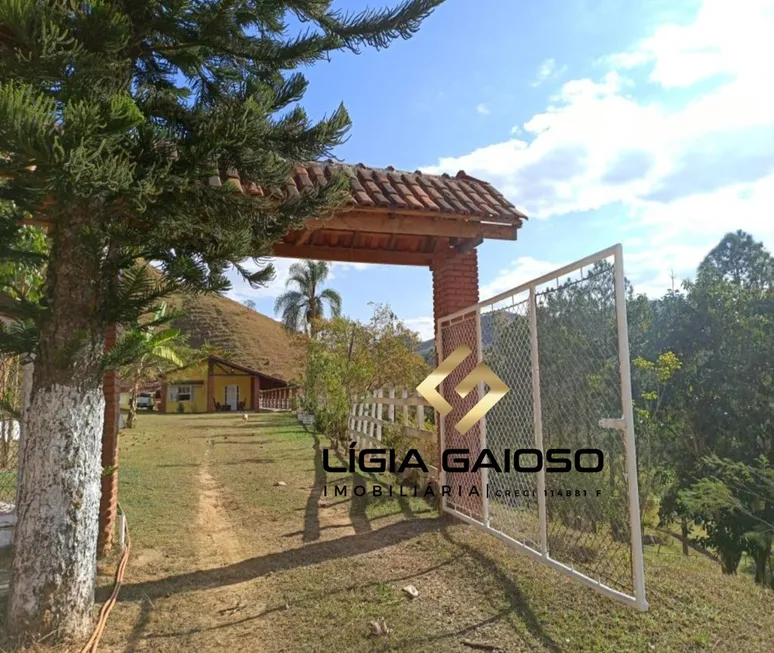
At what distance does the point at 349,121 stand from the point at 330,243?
2.90 meters

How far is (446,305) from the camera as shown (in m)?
6.55

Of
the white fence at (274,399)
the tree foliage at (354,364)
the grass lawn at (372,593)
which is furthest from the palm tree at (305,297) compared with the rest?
the grass lawn at (372,593)

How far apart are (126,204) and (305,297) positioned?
32.1 metres

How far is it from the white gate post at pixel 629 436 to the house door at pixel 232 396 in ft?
130

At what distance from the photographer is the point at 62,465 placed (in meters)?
3.37

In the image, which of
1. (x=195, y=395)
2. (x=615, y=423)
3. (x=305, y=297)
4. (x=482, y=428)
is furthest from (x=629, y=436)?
(x=195, y=395)

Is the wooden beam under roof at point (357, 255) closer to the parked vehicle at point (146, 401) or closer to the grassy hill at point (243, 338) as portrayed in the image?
the parked vehicle at point (146, 401)

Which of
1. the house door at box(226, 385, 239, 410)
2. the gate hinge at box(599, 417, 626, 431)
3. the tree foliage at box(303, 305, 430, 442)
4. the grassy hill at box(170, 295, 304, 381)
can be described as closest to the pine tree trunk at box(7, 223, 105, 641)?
the gate hinge at box(599, 417, 626, 431)

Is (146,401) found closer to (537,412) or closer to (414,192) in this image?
(414,192)

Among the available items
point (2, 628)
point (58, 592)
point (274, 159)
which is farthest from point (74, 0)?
point (2, 628)

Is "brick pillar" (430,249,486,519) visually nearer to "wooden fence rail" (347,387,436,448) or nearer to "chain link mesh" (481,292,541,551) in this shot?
"chain link mesh" (481,292,541,551)

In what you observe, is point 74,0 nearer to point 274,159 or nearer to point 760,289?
point 274,159

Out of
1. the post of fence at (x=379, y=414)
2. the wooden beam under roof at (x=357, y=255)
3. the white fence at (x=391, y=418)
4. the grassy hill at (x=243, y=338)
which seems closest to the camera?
the wooden beam under roof at (x=357, y=255)

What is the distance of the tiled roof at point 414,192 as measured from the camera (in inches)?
219
